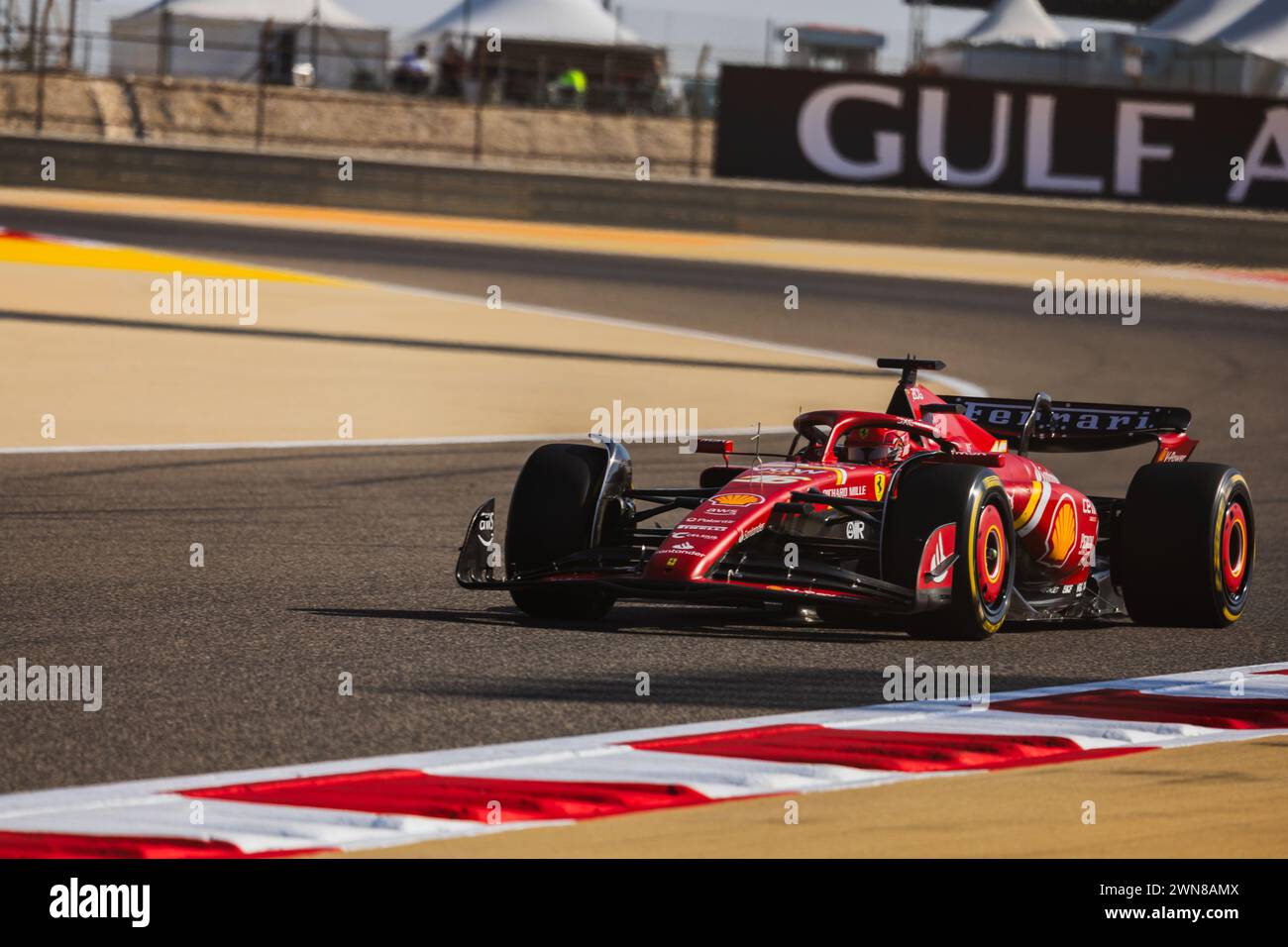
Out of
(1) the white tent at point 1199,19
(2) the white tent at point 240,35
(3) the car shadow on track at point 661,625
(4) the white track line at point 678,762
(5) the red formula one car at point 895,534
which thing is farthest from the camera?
(1) the white tent at point 1199,19

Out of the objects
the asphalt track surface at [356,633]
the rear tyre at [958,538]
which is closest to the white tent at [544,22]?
the asphalt track surface at [356,633]

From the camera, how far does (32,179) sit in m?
31.1

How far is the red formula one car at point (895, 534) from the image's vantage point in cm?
736

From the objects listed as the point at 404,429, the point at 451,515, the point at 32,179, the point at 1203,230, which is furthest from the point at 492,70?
the point at 451,515

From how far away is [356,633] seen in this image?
7438 mm

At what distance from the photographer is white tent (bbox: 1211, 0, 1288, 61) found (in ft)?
140

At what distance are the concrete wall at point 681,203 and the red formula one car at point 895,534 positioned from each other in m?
19.5

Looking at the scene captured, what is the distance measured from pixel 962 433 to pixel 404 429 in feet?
20.5

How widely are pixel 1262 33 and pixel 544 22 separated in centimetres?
1500

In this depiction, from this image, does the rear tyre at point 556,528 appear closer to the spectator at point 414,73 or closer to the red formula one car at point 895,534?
the red formula one car at point 895,534

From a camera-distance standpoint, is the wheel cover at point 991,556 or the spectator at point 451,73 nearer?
the wheel cover at point 991,556

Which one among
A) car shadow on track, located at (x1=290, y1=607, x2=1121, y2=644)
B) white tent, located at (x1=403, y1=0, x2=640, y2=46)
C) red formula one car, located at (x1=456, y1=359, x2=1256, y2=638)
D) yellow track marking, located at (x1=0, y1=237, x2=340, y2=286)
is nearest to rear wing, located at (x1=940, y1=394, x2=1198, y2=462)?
red formula one car, located at (x1=456, y1=359, x2=1256, y2=638)

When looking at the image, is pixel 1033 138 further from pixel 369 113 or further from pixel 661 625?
pixel 661 625

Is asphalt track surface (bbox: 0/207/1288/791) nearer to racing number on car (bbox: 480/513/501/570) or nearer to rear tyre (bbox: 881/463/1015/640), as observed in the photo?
rear tyre (bbox: 881/463/1015/640)
